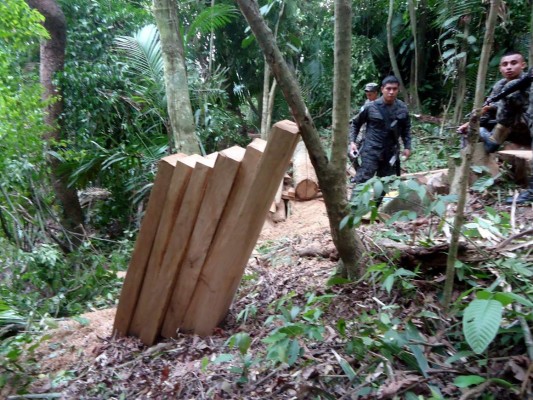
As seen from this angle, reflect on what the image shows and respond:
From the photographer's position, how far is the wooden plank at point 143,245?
2.59 metres

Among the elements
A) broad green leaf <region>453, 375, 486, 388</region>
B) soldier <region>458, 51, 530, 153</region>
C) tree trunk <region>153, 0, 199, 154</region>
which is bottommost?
broad green leaf <region>453, 375, 486, 388</region>

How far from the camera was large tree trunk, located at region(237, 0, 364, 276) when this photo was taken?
230 centimetres

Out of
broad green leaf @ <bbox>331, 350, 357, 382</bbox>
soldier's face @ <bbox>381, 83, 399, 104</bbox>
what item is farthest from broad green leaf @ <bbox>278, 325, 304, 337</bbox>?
soldier's face @ <bbox>381, 83, 399, 104</bbox>

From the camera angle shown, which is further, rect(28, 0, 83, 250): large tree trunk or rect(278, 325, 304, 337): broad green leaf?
rect(28, 0, 83, 250): large tree trunk

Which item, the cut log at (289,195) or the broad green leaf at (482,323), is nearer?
the broad green leaf at (482,323)

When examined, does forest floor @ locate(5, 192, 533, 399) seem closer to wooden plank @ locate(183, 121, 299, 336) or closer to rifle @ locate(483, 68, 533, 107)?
wooden plank @ locate(183, 121, 299, 336)

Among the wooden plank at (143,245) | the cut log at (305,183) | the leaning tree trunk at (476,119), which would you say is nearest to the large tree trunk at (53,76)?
the cut log at (305,183)

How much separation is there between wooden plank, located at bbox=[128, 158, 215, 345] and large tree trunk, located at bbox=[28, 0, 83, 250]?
450 centimetres

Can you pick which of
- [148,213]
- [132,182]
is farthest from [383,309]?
[132,182]

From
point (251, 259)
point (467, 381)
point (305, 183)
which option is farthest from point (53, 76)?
point (467, 381)

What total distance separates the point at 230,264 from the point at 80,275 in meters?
3.01

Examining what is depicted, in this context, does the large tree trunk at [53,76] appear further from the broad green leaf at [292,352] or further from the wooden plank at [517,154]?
the wooden plank at [517,154]

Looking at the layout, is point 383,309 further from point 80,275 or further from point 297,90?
point 80,275

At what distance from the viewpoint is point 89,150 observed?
21.9 ft
